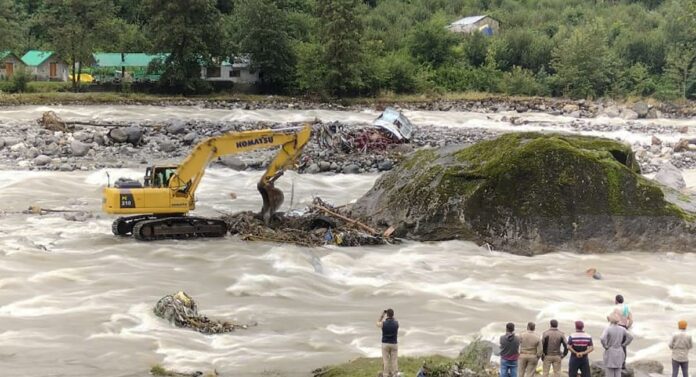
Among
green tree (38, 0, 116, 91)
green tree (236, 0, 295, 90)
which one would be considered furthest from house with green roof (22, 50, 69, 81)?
green tree (236, 0, 295, 90)

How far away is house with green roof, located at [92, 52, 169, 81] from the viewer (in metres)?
73.9

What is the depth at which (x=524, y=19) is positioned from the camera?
107 meters

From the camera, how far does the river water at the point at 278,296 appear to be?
1485 cm

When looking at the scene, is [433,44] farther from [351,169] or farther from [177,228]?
[177,228]

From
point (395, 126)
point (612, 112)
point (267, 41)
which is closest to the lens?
point (395, 126)

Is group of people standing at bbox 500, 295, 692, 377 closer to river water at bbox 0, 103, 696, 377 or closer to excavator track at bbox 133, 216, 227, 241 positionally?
river water at bbox 0, 103, 696, 377

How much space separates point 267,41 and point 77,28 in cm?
1636

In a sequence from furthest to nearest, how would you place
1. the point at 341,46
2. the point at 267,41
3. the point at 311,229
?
the point at 267,41 < the point at 341,46 < the point at 311,229

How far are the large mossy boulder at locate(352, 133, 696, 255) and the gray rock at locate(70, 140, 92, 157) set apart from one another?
18836mm

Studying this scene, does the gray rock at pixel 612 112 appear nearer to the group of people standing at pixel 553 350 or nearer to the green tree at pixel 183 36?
the green tree at pixel 183 36

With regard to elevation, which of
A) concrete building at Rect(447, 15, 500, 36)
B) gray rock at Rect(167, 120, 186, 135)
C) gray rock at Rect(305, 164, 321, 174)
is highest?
concrete building at Rect(447, 15, 500, 36)

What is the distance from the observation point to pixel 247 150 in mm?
23453

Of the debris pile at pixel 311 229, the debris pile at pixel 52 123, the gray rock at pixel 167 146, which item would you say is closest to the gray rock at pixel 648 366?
the debris pile at pixel 311 229

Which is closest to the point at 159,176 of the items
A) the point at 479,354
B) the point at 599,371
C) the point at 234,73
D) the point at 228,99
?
the point at 479,354
